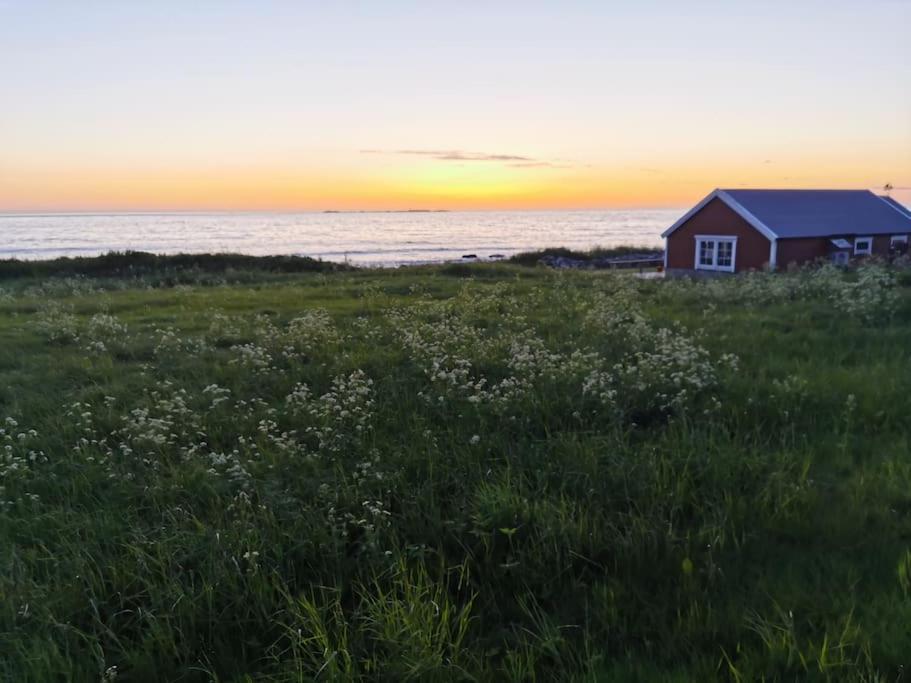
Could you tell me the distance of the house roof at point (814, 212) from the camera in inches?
1168

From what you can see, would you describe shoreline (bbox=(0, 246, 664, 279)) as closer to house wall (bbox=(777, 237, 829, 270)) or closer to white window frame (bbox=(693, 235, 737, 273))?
white window frame (bbox=(693, 235, 737, 273))

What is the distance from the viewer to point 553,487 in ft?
16.5

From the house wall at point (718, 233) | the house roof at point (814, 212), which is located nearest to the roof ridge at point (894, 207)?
the house roof at point (814, 212)

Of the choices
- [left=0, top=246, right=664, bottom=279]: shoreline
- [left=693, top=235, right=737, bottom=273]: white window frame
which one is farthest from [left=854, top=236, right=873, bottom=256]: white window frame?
[left=0, top=246, right=664, bottom=279]: shoreline

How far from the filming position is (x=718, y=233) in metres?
31.6

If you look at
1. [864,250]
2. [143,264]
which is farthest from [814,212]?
[143,264]

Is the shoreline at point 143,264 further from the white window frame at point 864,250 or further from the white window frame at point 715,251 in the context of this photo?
the white window frame at point 864,250

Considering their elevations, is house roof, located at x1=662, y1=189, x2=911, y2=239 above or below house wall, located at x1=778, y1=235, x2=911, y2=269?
above

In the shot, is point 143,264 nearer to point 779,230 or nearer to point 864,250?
point 779,230

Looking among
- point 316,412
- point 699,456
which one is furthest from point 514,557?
point 316,412

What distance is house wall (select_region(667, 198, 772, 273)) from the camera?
29594 millimetres

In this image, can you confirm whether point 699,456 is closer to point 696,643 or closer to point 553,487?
point 553,487

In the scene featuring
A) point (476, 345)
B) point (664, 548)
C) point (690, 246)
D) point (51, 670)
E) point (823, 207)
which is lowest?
point (51, 670)

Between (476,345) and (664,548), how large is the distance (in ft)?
18.6
